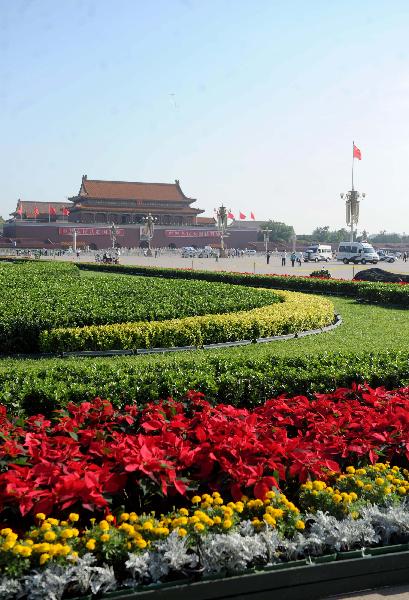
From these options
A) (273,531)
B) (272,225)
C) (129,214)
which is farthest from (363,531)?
(272,225)

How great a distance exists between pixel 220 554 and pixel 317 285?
17423 mm

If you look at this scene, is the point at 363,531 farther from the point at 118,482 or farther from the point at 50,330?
the point at 50,330

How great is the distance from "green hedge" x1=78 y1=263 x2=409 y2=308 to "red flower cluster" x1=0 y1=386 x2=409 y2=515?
12.0 metres

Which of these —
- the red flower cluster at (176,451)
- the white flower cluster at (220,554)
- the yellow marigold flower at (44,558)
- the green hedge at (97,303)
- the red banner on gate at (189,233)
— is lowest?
the white flower cluster at (220,554)

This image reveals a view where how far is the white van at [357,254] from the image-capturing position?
44.3 meters

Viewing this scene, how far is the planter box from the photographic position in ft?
9.53

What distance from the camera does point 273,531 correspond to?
125 inches

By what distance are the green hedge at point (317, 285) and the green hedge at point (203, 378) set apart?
990cm

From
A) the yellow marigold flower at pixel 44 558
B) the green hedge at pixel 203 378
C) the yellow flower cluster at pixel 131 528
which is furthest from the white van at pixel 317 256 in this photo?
the yellow marigold flower at pixel 44 558

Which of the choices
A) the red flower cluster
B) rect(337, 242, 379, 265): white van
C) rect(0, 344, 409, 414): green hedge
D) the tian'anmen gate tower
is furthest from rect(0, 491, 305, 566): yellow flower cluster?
the tian'anmen gate tower

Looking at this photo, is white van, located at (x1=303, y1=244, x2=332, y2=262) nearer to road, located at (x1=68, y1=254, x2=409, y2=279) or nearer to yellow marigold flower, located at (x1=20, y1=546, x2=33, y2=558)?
road, located at (x1=68, y1=254, x2=409, y2=279)

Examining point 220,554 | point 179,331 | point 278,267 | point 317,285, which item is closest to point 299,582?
point 220,554

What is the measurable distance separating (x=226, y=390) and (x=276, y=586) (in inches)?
117

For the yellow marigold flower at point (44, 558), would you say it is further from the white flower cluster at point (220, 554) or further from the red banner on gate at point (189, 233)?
the red banner on gate at point (189, 233)
